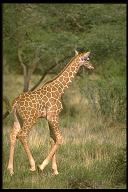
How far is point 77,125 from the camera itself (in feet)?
50.5

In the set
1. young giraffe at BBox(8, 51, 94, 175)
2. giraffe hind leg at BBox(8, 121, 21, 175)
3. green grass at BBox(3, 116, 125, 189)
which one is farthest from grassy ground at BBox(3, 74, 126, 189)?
young giraffe at BBox(8, 51, 94, 175)

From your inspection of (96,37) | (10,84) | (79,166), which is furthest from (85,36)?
(79,166)

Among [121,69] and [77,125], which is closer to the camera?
[77,125]

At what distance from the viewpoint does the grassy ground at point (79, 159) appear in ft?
31.0

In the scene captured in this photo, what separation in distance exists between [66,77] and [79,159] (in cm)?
178

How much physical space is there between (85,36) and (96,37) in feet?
1.45

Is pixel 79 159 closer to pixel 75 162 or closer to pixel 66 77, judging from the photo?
pixel 75 162

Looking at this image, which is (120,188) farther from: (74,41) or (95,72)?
(95,72)

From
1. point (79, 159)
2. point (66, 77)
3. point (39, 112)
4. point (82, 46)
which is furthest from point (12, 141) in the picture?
point (82, 46)

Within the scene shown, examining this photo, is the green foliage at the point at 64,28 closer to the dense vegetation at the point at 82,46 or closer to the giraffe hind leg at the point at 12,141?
the dense vegetation at the point at 82,46

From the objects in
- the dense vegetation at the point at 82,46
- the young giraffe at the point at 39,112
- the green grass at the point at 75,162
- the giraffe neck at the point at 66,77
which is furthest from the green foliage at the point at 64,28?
the young giraffe at the point at 39,112

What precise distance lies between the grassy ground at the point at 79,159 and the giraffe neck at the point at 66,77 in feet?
4.73

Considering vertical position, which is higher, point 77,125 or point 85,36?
point 85,36

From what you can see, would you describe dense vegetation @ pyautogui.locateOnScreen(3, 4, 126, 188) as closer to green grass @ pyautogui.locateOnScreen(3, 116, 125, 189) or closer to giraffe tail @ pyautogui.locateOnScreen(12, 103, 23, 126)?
green grass @ pyautogui.locateOnScreen(3, 116, 125, 189)
